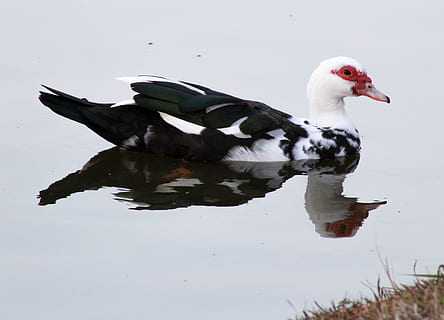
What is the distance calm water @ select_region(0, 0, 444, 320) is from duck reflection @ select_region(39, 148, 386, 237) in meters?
0.02

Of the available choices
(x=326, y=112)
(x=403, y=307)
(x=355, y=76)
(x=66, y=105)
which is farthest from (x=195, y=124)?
(x=403, y=307)

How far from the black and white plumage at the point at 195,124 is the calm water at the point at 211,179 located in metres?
0.15

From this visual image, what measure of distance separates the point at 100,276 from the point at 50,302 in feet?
1.42

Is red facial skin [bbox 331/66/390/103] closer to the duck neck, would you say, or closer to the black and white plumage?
the duck neck

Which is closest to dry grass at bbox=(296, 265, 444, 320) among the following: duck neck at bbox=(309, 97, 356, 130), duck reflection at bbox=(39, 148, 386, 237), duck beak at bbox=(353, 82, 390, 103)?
duck reflection at bbox=(39, 148, 386, 237)

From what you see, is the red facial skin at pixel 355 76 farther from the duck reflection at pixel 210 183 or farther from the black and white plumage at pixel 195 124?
the duck reflection at pixel 210 183

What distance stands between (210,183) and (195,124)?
2.00 ft

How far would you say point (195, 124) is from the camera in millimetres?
8070

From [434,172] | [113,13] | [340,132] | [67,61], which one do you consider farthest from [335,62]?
[113,13]

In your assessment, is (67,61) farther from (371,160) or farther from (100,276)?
(100,276)

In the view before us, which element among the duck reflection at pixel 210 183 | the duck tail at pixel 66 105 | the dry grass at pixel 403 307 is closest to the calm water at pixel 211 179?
the duck reflection at pixel 210 183

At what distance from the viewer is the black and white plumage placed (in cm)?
800

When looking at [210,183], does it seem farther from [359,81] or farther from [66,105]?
[359,81]

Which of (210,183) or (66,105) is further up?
(66,105)
